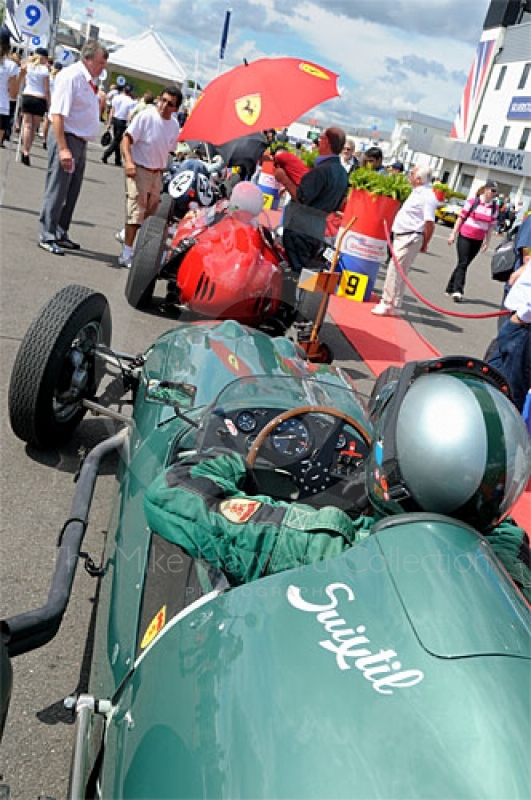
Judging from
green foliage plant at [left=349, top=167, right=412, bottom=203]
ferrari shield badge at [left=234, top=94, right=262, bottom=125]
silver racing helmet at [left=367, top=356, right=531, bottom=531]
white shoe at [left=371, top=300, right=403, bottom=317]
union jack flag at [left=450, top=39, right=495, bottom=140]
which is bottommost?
white shoe at [left=371, top=300, right=403, bottom=317]

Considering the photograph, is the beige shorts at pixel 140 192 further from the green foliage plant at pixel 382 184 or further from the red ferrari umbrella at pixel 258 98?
the green foliage plant at pixel 382 184

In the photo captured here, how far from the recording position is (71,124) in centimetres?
751

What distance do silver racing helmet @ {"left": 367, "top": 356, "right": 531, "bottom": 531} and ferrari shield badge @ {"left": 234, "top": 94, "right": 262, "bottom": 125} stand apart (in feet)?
15.4

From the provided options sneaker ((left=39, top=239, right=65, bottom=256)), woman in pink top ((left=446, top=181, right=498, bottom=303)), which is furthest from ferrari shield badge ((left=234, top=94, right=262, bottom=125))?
woman in pink top ((left=446, top=181, right=498, bottom=303))

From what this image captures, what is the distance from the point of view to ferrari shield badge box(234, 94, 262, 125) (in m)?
6.09

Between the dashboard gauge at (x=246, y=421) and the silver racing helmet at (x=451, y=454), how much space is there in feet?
2.52

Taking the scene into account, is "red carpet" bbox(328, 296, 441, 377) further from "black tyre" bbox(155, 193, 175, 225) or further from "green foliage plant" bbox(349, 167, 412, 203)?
"black tyre" bbox(155, 193, 175, 225)

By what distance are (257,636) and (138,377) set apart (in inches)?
94.2

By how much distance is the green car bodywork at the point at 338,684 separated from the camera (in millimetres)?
1306

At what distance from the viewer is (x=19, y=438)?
3.90 m

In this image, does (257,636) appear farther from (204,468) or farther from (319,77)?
(319,77)

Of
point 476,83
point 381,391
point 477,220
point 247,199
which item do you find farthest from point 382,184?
point 476,83

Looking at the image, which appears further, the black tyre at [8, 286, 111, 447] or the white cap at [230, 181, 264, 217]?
the white cap at [230, 181, 264, 217]

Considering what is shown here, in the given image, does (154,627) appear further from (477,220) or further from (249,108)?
(477,220)
